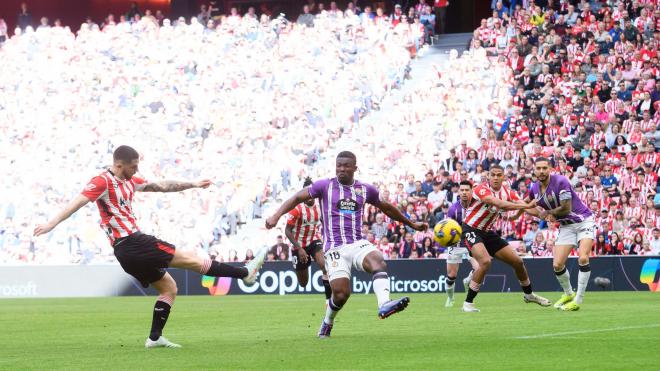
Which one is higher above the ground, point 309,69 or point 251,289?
point 309,69

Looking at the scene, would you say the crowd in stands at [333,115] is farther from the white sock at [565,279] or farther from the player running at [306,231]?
the player running at [306,231]

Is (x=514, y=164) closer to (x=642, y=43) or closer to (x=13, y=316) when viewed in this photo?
(x=642, y=43)

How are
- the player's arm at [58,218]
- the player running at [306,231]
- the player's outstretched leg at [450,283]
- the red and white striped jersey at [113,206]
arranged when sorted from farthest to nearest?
the player's outstretched leg at [450,283]
the player running at [306,231]
the red and white striped jersey at [113,206]
the player's arm at [58,218]

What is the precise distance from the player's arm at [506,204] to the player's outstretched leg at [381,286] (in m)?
5.64

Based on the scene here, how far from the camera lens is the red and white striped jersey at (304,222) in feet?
67.7

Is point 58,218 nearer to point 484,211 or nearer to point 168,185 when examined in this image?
point 168,185

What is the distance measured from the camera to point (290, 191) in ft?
118

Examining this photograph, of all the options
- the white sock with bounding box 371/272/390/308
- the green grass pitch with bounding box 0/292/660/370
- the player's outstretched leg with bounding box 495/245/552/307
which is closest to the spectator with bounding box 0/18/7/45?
the green grass pitch with bounding box 0/292/660/370

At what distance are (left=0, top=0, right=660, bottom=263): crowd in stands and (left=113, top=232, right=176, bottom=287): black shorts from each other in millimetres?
17861

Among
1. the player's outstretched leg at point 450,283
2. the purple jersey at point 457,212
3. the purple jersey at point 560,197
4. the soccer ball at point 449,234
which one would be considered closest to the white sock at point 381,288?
the soccer ball at point 449,234

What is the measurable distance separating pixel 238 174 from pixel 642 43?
1294cm

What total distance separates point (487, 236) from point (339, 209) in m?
6.56

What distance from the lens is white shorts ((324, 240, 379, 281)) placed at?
13.4 meters

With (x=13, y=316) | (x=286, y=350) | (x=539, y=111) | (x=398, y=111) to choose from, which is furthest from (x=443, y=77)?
(x=286, y=350)
